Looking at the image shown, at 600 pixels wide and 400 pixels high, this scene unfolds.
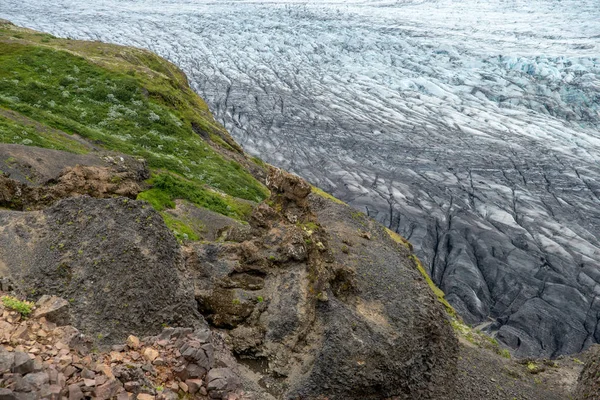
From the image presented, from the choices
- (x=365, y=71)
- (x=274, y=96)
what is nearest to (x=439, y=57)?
(x=365, y=71)

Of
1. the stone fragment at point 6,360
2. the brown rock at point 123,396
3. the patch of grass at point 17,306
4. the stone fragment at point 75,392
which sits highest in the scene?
the stone fragment at point 6,360

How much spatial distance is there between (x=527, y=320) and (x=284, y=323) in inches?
1843

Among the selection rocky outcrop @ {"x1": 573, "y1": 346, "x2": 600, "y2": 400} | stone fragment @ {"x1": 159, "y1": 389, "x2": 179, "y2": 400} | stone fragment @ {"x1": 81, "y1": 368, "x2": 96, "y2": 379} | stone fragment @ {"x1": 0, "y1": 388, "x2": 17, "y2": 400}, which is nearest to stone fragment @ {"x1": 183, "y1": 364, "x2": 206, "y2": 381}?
stone fragment @ {"x1": 159, "y1": 389, "x2": 179, "y2": 400}

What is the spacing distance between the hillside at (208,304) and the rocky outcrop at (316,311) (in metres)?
0.07

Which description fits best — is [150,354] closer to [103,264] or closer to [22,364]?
[22,364]

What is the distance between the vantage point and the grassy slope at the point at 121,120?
40250 mm

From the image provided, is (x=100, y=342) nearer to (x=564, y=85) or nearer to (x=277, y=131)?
(x=277, y=131)

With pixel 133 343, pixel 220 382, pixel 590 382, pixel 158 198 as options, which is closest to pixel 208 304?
pixel 133 343

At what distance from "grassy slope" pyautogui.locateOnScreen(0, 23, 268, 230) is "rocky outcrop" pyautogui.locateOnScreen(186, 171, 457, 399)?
639 inches

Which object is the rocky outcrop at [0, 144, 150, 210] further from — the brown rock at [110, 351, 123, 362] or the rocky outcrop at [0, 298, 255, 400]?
the brown rock at [110, 351, 123, 362]

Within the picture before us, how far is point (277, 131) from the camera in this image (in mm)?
99812

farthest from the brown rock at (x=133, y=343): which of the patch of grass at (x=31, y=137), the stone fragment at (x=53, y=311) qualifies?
the patch of grass at (x=31, y=137)

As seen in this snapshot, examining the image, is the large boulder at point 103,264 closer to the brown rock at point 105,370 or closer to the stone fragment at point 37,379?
the brown rock at point 105,370

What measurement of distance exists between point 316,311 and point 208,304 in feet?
15.3
